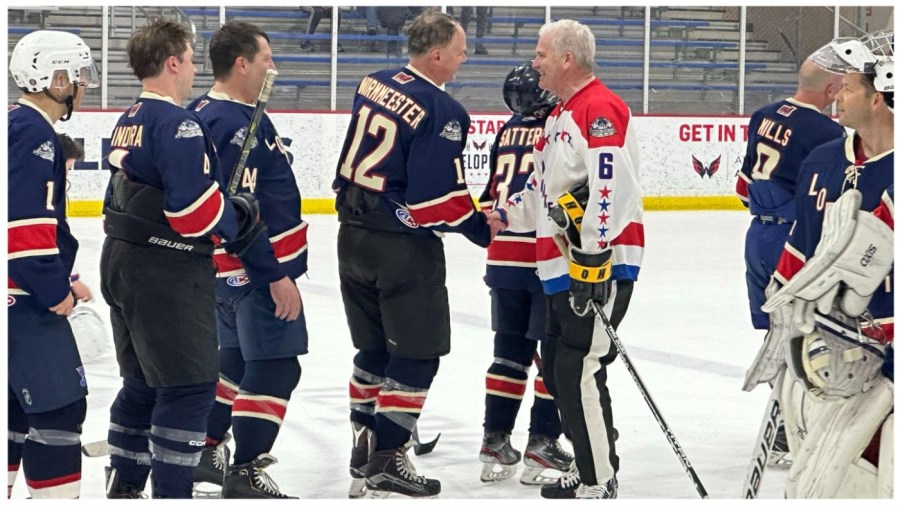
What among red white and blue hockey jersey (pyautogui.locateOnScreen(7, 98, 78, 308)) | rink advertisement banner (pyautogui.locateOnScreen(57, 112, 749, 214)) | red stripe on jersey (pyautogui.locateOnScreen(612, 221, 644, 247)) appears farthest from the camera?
rink advertisement banner (pyautogui.locateOnScreen(57, 112, 749, 214))

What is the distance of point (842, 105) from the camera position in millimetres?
2242

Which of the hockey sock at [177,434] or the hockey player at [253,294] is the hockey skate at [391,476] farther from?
the hockey sock at [177,434]

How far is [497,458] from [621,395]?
113 centimetres

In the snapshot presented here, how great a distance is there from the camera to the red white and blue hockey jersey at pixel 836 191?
220cm

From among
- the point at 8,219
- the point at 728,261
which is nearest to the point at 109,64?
the point at 728,261

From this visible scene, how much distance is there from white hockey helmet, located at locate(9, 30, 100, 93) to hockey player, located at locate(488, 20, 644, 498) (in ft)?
3.40

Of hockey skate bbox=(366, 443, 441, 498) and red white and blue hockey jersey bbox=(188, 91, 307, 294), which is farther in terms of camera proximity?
hockey skate bbox=(366, 443, 441, 498)

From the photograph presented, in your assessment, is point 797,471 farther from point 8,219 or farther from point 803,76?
point 803,76

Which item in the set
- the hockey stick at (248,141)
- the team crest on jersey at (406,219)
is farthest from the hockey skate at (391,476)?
the hockey stick at (248,141)

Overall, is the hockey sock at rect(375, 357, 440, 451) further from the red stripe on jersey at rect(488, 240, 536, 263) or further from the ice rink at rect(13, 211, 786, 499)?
the red stripe on jersey at rect(488, 240, 536, 263)

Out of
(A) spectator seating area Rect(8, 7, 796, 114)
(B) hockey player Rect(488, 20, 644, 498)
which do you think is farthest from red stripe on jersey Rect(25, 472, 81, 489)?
(A) spectator seating area Rect(8, 7, 796, 114)

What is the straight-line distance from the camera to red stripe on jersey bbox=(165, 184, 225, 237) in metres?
2.58

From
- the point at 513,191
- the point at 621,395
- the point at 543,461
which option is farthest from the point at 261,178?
the point at 621,395

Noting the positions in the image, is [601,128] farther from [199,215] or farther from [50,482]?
[50,482]
